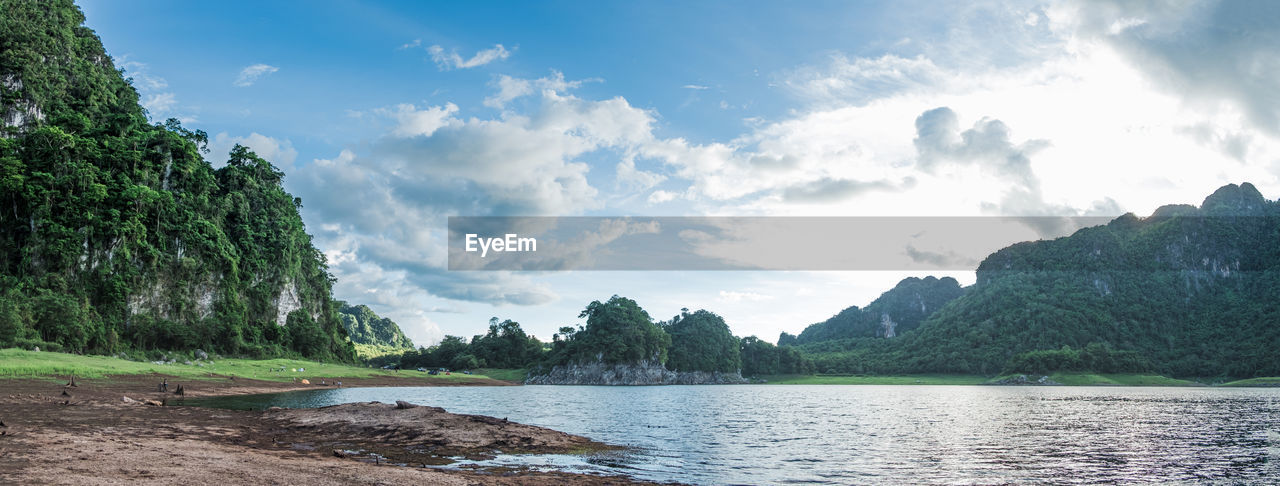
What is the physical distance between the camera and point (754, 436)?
4000 centimetres

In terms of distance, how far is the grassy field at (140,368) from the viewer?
5438 cm

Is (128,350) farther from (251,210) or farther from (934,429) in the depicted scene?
(934,429)

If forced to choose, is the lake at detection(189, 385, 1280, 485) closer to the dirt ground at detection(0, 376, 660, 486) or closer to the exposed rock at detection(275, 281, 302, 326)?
the dirt ground at detection(0, 376, 660, 486)

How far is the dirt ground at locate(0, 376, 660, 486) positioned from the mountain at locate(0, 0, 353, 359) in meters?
51.5

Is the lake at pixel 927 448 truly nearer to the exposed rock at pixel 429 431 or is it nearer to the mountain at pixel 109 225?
the exposed rock at pixel 429 431

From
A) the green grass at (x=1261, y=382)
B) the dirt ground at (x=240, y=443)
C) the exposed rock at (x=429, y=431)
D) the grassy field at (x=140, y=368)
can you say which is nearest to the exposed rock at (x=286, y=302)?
the grassy field at (x=140, y=368)

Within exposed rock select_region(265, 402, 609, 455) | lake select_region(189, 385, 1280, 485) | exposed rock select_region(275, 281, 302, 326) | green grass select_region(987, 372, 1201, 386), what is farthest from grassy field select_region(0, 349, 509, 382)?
green grass select_region(987, 372, 1201, 386)

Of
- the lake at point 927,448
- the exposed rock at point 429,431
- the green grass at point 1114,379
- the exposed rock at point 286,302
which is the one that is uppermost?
the exposed rock at point 286,302

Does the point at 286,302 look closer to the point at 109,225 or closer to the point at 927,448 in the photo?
the point at 109,225

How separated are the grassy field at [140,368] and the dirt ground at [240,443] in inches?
327

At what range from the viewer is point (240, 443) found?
26.7 m

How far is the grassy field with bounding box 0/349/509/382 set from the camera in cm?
5438

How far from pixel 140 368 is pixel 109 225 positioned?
37410 mm

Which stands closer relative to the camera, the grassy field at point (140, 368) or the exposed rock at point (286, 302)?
the grassy field at point (140, 368)
